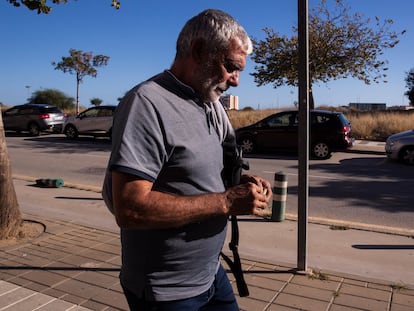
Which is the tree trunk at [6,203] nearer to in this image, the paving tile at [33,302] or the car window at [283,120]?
the paving tile at [33,302]

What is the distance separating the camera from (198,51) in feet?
5.02

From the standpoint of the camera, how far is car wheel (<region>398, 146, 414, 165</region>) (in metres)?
12.4

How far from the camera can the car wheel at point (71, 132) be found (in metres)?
20.4

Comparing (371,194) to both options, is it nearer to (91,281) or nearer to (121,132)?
(91,281)

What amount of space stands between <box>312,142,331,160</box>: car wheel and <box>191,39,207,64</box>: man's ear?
12.9 m

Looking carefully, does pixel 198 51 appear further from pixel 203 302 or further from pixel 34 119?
pixel 34 119

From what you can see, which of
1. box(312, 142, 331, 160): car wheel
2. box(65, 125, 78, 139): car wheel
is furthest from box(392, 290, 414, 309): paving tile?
box(65, 125, 78, 139): car wheel

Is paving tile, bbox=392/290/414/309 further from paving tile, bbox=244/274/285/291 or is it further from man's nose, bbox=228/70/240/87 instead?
man's nose, bbox=228/70/240/87

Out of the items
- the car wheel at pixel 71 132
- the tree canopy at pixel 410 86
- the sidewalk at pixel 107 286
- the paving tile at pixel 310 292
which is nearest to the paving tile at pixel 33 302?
the sidewalk at pixel 107 286

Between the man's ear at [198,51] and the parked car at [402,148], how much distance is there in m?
12.3

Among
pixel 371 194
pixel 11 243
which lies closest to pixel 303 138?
pixel 11 243

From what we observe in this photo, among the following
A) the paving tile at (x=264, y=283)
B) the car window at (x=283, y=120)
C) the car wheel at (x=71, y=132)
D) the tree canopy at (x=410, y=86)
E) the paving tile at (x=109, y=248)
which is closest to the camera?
the paving tile at (x=264, y=283)

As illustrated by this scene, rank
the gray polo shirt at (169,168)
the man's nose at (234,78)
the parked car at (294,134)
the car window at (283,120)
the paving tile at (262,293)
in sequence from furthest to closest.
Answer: the car window at (283,120)
the parked car at (294,134)
the paving tile at (262,293)
the man's nose at (234,78)
the gray polo shirt at (169,168)

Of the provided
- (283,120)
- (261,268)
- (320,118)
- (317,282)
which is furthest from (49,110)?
(317,282)
